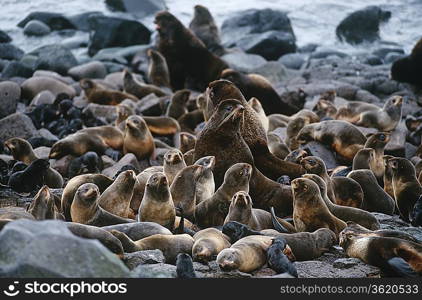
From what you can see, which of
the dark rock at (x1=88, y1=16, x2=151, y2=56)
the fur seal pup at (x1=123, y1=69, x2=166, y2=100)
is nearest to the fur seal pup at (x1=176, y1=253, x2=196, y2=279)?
the fur seal pup at (x1=123, y1=69, x2=166, y2=100)

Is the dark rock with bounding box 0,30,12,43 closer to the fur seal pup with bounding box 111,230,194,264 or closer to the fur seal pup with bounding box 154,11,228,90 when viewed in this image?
the fur seal pup with bounding box 154,11,228,90

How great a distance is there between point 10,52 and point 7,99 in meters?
8.79

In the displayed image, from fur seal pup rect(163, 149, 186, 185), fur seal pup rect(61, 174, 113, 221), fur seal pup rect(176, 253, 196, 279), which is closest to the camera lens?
fur seal pup rect(176, 253, 196, 279)

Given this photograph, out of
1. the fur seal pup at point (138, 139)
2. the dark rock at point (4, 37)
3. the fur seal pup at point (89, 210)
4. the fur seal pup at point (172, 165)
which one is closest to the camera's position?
the fur seal pup at point (89, 210)

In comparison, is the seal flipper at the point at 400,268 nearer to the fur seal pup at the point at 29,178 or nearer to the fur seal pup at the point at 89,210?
the fur seal pup at the point at 89,210

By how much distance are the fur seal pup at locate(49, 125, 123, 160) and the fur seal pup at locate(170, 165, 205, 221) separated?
321 cm

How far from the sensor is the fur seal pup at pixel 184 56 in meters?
17.2

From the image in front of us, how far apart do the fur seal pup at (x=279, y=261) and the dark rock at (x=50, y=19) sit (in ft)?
79.4

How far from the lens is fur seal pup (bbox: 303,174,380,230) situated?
7.04m

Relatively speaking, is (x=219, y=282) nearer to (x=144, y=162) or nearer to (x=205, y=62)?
(x=144, y=162)

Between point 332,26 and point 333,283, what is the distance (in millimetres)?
29722

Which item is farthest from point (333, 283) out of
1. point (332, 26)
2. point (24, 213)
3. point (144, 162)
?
point (332, 26)

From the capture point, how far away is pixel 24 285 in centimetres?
381

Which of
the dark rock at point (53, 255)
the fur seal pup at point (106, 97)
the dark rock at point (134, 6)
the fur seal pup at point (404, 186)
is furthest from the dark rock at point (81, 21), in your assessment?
the dark rock at point (53, 255)
